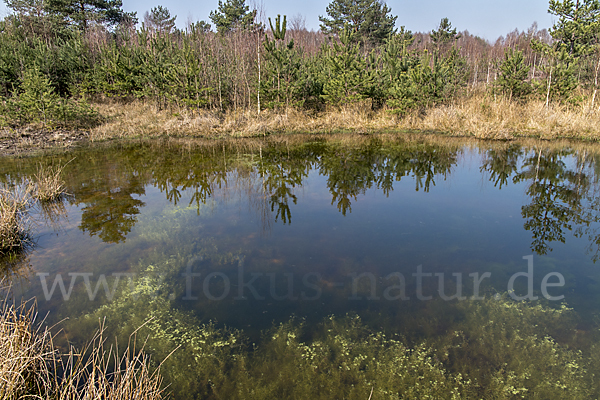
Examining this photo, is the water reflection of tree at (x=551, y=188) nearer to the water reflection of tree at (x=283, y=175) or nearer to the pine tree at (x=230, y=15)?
the water reflection of tree at (x=283, y=175)

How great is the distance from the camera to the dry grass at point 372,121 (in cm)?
1472

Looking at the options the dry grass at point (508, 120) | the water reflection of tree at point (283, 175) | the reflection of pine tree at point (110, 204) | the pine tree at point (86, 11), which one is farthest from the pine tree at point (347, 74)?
the pine tree at point (86, 11)

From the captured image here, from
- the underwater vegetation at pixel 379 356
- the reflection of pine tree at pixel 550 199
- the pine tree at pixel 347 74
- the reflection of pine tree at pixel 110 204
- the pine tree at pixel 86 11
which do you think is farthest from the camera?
the pine tree at pixel 86 11

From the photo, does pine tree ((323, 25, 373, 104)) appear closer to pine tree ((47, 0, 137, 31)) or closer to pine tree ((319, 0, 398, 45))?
pine tree ((319, 0, 398, 45))

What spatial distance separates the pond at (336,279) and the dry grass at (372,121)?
5.92m

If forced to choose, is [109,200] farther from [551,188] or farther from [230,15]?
[230,15]

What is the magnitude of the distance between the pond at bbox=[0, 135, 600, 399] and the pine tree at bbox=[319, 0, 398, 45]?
87.0 feet

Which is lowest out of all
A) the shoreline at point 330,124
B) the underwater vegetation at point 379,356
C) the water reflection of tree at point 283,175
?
the underwater vegetation at point 379,356

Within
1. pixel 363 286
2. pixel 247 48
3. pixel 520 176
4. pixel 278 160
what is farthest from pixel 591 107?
pixel 247 48

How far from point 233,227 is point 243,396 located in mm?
3760

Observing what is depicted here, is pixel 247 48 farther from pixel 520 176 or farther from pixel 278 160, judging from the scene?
pixel 520 176

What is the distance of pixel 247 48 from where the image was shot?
22516mm

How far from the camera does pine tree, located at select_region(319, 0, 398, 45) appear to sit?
3116cm

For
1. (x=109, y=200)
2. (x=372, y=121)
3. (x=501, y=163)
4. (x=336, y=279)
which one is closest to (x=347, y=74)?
(x=372, y=121)
